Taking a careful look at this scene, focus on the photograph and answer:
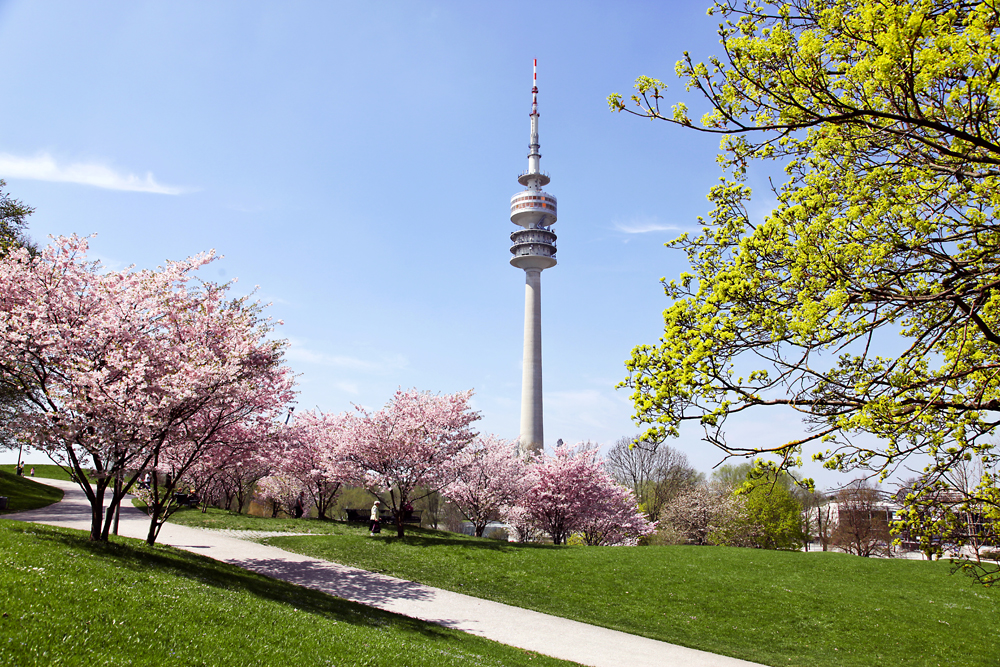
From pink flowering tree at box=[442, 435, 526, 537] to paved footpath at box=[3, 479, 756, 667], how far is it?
Result: 12.3 m

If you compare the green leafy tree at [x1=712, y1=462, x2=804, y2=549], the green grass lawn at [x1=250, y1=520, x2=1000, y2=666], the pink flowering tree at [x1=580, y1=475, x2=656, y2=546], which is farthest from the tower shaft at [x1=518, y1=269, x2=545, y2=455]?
the green grass lawn at [x1=250, y1=520, x2=1000, y2=666]

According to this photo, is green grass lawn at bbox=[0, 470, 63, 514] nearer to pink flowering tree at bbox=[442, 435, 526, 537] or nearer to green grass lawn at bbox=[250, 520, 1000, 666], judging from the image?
green grass lawn at bbox=[250, 520, 1000, 666]

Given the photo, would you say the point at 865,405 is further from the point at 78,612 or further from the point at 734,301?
the point at 78,612

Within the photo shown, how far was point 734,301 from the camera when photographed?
6789 millimetres

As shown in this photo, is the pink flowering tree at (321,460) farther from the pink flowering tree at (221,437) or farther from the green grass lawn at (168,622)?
the green grass lawn at (168,622)

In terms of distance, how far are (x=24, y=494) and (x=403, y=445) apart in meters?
22.9

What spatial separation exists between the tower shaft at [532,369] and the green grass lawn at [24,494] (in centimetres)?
4630

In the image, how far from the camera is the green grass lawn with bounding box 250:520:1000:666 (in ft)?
48.1

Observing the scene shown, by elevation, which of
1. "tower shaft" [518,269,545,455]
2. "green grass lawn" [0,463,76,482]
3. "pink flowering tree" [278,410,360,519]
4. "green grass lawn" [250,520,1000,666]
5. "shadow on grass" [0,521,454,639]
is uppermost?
"tower shaft" [518,269,545,455]

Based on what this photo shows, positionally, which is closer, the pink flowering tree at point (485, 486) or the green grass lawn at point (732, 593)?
the green grass lawn at point (732, 593)

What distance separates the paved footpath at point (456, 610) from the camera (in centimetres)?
1223

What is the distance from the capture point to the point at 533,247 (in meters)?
82.5

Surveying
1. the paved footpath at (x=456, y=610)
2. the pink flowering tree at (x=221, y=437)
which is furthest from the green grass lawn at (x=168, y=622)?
the pink flowering tree at (x=221, y=437)

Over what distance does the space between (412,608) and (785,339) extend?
452 inches
